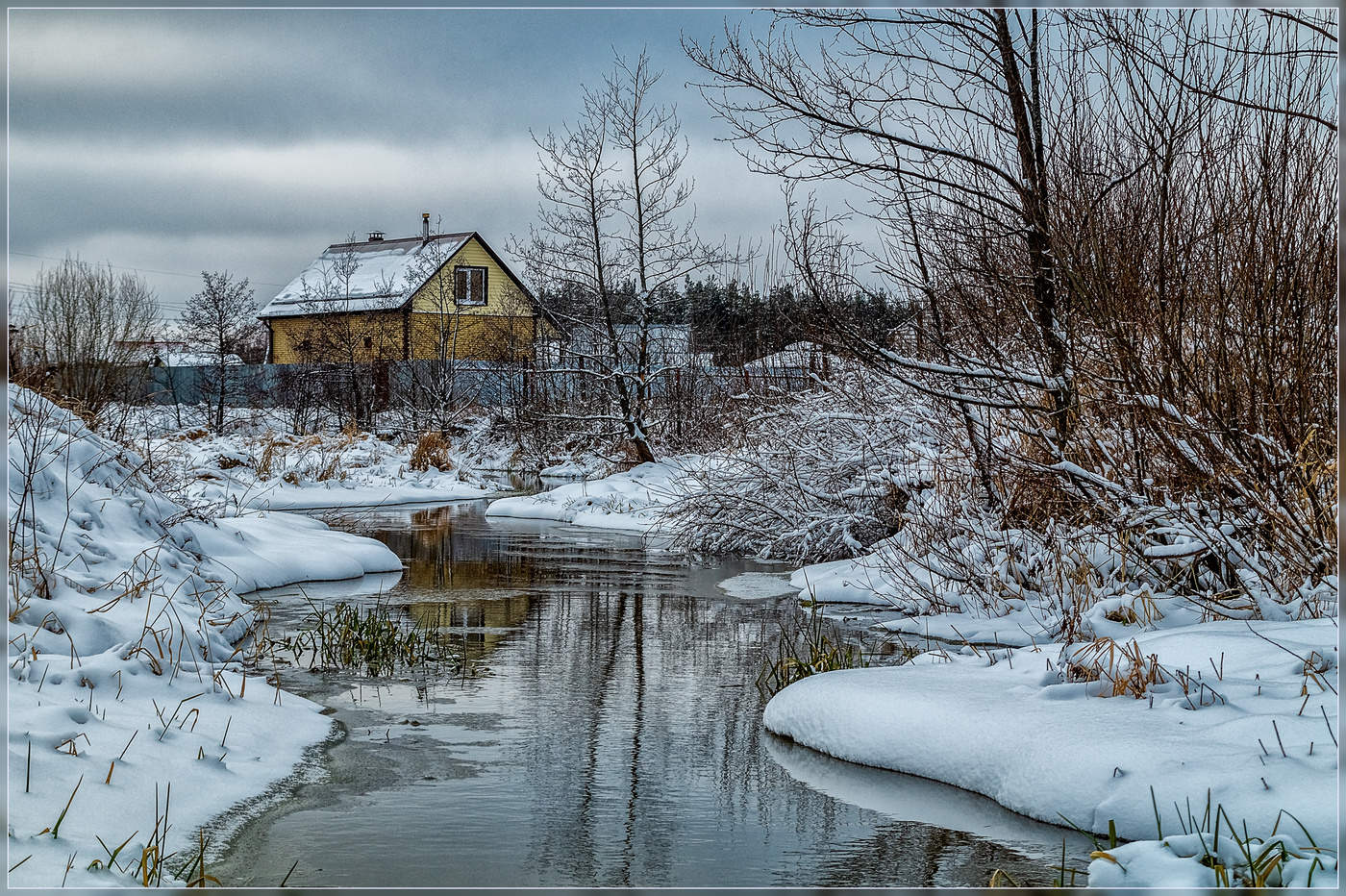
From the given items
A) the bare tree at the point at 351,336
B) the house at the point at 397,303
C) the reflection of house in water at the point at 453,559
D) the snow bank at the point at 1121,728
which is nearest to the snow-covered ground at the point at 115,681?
the reflection of house in water at the point at 453,559

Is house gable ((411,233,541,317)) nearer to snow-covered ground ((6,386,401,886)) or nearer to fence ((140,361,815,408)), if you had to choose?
fence ((140,361,815,408))

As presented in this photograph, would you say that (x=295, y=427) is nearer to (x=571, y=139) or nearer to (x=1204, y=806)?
(x=571, y=139)

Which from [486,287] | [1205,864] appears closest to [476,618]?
[1205,864]

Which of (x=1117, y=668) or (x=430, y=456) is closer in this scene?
(x=1117, y=668)

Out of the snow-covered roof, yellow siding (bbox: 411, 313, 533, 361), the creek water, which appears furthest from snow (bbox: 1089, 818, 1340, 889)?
the snow-covered roof

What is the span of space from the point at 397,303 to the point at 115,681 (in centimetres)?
3811

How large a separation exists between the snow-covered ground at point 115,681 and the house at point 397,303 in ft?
86.4

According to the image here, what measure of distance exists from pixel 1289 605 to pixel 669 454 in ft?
57.8

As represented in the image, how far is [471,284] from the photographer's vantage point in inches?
1828

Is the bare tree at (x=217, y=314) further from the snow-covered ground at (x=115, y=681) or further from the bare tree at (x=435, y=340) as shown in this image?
the snow-covered ground at (x=115, y=681)

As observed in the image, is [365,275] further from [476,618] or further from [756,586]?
[476,618]

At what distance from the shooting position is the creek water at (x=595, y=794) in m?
4.71

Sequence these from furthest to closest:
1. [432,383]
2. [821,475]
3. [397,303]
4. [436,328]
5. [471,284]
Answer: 1. [471,284]
2. [397,303]
3. [436,328]
4. [432,383]
5. [821,475]

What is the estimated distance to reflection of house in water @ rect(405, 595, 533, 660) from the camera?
944cm
